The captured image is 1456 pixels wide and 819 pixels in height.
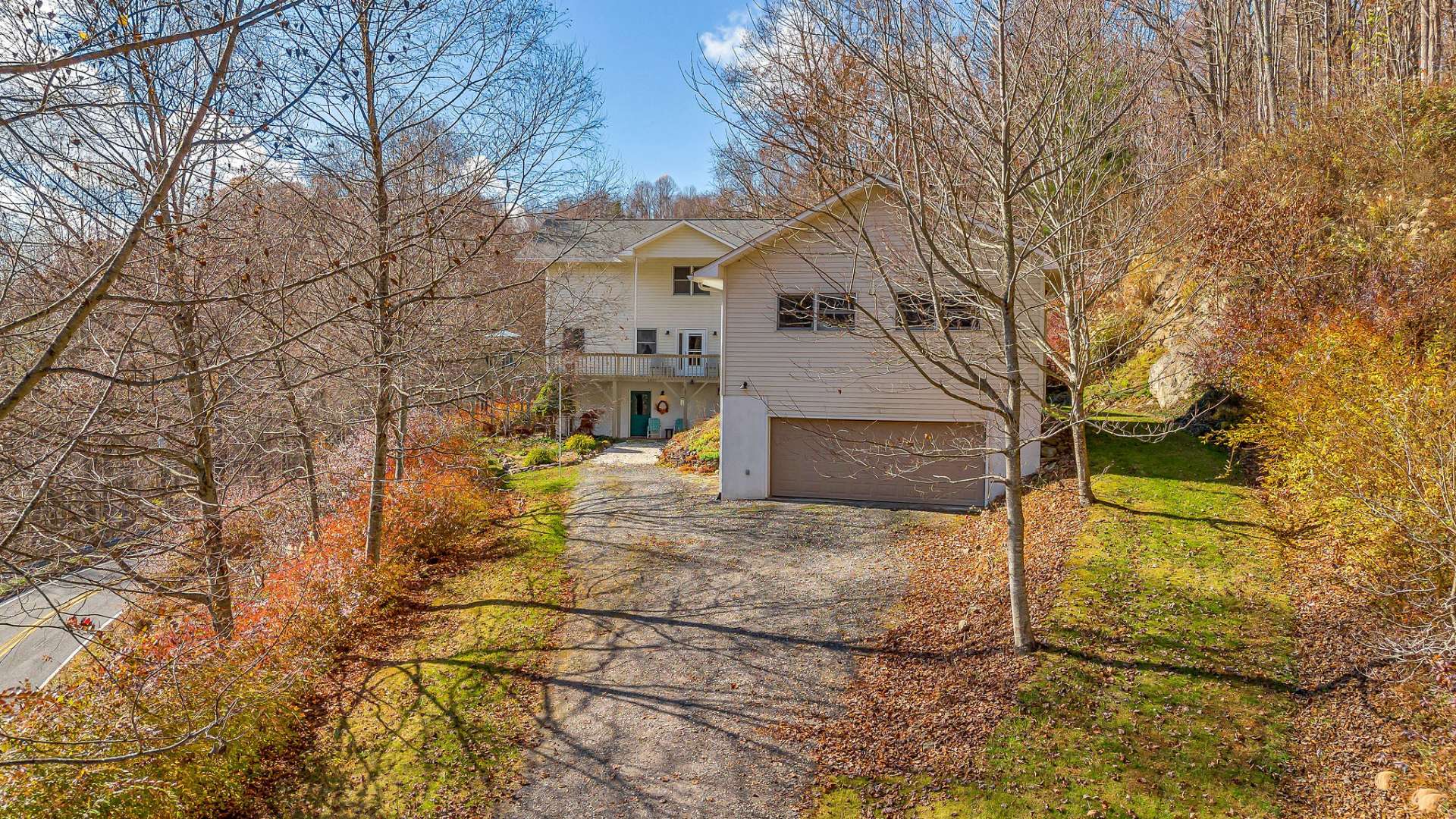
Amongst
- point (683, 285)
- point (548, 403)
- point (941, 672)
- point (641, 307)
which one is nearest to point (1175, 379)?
point (941, 672)

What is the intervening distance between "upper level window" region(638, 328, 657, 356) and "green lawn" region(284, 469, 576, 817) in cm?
1587

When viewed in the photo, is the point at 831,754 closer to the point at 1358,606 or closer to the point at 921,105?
the point at 1358,606

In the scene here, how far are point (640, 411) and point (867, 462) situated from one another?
45.6 feet

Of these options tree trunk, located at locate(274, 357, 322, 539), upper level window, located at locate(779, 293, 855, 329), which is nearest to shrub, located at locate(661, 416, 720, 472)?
upper level window, located at locate(779, 293, 855, 329)

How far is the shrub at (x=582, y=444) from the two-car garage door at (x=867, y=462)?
924 centimetres

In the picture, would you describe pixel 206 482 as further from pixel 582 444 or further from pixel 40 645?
pixel 582 444

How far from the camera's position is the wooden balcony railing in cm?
2650

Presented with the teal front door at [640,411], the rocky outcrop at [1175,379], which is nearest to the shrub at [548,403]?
the teal front door at [640,411]

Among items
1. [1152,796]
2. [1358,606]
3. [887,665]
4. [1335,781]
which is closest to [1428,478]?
[1358,606]

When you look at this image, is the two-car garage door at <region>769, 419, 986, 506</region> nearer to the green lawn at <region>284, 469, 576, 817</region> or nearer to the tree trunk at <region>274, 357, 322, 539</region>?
the green lawn at <region>284, 469, 576, 817</region>

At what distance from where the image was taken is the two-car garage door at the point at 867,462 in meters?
15.4

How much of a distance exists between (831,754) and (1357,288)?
11.3 metres

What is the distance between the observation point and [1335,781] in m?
6.27

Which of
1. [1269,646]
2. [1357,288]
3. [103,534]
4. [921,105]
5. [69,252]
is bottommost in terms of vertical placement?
[1269,646]
